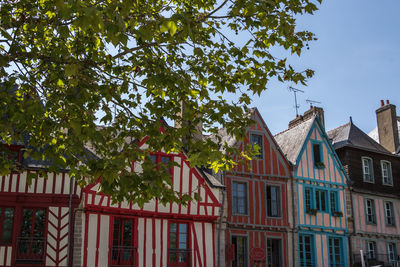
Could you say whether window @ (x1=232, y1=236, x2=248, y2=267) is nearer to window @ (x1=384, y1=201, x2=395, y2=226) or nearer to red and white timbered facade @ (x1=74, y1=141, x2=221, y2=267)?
red and white timbered facade @ (x1=74, y1=141, x2=221, y2=267)

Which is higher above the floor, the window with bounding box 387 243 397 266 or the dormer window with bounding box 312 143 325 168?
the dormer window with bounding box 312 143 325 168

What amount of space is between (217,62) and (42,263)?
32.2 ft

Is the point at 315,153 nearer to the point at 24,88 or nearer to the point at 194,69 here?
the point at 194,69

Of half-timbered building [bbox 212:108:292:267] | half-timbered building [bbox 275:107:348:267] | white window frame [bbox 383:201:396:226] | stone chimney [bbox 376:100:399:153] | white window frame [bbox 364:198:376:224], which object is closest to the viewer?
half-timbered building [bbox 212:108:292:267]

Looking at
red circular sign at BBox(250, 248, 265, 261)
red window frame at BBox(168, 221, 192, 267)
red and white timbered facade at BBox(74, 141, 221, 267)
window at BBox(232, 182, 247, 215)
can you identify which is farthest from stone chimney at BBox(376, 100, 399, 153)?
red window frame at BBox(168, 221, 192, 267)

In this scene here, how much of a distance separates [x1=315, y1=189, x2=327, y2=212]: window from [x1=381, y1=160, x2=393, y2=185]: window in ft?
12.3

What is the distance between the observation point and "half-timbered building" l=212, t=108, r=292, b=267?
19016mm

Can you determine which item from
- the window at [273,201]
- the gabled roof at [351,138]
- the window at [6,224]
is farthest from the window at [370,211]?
the window at [6,224]

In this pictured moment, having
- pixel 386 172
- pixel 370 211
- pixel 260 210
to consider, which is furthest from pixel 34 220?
pixel 386 172

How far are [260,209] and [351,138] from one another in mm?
6653

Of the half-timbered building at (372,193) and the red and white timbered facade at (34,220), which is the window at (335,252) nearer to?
the half-timbered building at (372,193)

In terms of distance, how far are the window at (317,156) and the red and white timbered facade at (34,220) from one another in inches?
412

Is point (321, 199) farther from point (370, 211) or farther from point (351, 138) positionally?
point (351, 138)

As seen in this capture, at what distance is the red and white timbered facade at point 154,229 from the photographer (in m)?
16.3
